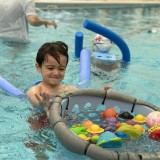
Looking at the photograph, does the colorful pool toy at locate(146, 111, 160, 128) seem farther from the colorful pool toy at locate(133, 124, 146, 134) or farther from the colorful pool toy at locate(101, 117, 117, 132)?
the colorful pool toy at locate(101, 117, 117, 132)

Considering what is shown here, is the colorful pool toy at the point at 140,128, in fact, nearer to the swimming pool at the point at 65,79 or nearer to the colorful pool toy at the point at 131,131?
the colorful pool toy at the point at 131,131

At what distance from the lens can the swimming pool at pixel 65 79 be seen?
9.18 feet

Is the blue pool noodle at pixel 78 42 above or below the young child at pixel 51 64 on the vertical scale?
below

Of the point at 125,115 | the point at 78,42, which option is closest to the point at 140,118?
the point at 125,115

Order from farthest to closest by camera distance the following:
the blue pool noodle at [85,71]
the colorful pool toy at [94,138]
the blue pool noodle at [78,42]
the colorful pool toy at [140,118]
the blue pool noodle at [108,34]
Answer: the blue pool noodle at [78,42]
the blue pool noodle at [108,34]
the blue pool noodle at [85,71]
the colorful pool toy at [140,118]
the colorful pool toy at [94,138]

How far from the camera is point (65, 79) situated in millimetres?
4672

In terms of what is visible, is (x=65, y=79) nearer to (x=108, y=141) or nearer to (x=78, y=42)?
(x=78, y=42)

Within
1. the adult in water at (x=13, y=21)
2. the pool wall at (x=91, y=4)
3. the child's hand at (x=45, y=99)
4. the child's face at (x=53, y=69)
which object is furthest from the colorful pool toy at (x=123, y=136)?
the pool wall at (x=91, y=4)

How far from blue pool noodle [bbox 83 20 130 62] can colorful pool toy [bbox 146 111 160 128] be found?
2267mm

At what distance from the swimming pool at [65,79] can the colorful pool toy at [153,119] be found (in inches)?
28.2

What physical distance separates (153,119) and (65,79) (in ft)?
6.39

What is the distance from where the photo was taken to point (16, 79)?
14.7 ft

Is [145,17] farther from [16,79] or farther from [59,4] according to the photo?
[16,79]

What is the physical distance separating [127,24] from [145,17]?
187cm
